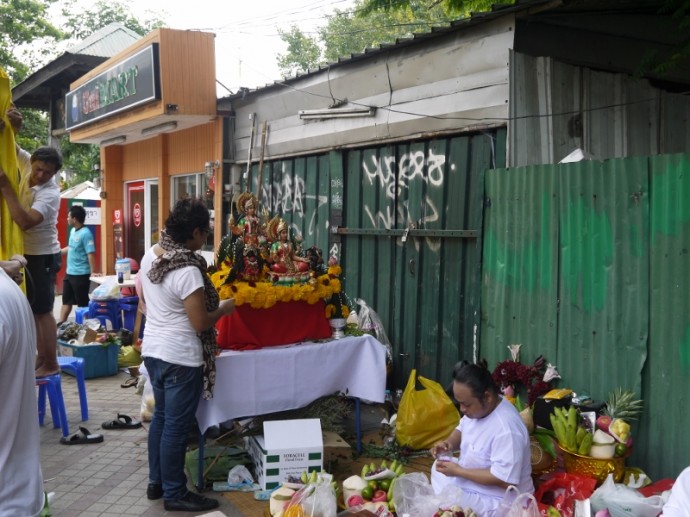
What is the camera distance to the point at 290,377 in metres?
4.92

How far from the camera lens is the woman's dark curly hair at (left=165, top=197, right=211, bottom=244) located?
4.02m

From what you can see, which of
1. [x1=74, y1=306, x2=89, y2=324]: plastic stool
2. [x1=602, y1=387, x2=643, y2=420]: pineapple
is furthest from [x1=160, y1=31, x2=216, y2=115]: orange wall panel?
[x1=602, y1=387, x2=643, y2=420]: pineapple

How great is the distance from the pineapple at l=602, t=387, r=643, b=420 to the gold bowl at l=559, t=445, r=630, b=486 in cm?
25

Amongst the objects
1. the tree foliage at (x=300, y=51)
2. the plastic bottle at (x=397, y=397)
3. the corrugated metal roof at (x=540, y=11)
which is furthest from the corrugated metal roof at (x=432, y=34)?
the tree foliage at (x=300, y=51)

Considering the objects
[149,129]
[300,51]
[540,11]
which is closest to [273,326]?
[540,11]

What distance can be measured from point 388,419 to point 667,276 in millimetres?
2920

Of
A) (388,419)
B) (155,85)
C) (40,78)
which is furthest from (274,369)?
(40,78)

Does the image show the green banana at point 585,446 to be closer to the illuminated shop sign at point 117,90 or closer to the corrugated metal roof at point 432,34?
the corrugated metal roof at point 432,34

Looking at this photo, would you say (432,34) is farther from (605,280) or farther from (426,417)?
(426,417)

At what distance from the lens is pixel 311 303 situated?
17.0 ft

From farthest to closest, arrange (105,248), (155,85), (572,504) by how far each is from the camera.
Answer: (105,248), (155,85), (572,504)

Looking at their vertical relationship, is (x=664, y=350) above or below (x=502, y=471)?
above

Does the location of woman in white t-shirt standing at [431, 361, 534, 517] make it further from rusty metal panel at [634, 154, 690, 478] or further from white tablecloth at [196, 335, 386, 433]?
white tablecloth at [196, 335, 386, 433]

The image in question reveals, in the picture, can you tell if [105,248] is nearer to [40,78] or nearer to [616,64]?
[40,78]
